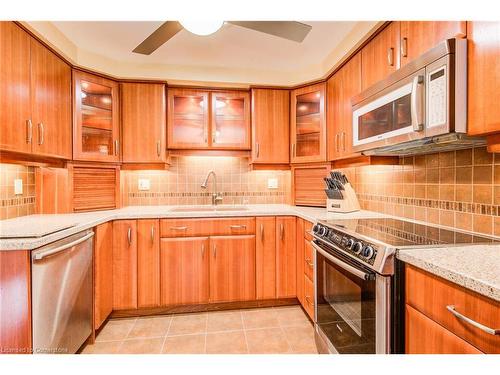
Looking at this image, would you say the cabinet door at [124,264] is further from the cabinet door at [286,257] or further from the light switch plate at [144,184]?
the cabinet door at [286,257]

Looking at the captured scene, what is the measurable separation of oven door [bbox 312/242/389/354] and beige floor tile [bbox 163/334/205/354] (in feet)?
2.65

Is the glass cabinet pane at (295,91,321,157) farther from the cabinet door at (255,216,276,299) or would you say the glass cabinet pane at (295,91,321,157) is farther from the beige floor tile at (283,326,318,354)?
the beige floor tile at (283,326,318,354)

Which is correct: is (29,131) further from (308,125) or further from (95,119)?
(308,125)

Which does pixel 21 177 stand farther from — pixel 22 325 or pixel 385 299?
pixel 385 299

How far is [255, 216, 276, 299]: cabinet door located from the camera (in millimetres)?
2197

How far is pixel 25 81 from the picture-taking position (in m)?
→ 1.53

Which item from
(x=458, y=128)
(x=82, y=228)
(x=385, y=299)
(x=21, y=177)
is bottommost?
(x=385, y=299)

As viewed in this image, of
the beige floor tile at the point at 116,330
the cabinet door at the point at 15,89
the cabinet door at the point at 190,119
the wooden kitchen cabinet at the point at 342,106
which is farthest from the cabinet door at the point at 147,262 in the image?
the wooden kitchen cabinet at the point at 342,106

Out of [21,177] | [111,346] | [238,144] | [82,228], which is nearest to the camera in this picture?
[82,228]

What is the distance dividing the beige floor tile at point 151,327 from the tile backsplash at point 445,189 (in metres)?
1.95

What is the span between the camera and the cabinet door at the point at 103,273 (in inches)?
70.5

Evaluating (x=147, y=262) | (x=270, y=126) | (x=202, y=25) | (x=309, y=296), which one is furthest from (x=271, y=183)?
(x=202, y=25)

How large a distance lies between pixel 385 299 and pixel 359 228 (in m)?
0.47
